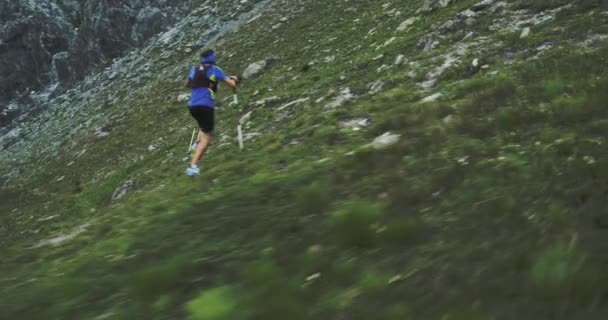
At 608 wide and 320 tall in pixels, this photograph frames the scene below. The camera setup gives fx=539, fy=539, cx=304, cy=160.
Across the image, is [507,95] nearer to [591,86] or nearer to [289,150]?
[591,86]

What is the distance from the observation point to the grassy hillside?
185 inches

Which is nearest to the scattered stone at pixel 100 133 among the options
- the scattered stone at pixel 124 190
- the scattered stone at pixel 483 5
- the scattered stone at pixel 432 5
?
the scattered stone at pixel 124 190

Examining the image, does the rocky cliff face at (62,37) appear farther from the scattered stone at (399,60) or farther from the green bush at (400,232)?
the green bush at (400,232)

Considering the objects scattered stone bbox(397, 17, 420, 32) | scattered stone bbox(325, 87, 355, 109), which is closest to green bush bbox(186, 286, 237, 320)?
scattered stone bbox(325, 87, 355, 109)

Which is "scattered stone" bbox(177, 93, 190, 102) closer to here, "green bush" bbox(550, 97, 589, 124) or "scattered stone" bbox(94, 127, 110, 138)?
"scattered stone" bbox(94, 127, 110, 138)

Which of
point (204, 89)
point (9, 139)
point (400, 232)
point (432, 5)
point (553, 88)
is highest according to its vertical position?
point (204, 89)

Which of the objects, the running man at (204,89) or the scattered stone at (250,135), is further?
the scattered stone at (250,135)

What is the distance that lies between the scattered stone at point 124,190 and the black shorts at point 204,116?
4.16 metres

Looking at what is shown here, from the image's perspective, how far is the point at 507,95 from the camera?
955 cm

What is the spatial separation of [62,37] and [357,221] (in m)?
68.8

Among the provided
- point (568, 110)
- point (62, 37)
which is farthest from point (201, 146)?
point (62, 37)

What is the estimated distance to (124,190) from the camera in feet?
51.0

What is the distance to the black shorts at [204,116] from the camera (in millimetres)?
11898

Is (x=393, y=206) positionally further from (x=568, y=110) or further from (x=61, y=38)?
(x=61, y=38)
